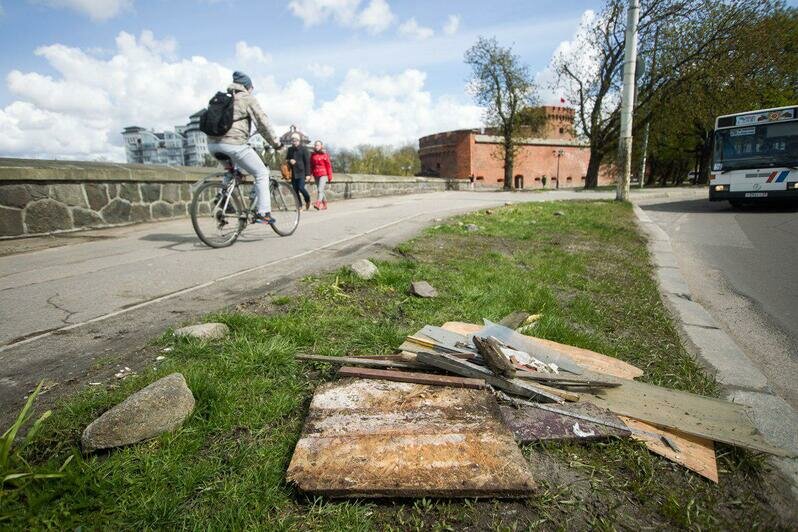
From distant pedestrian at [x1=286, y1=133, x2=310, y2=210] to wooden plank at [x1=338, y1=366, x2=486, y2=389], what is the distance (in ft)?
34.1

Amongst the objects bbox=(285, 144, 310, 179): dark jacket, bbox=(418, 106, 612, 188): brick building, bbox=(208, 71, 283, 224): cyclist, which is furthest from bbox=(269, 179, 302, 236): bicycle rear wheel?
bbox=(418, 106, 612, 188): brick building

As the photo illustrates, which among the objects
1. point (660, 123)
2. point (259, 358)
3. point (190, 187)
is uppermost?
point (660, 123)

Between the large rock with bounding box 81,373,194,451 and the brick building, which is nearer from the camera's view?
the large rock with bounding box 81,373,194,451

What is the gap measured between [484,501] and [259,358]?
1474 millimetres

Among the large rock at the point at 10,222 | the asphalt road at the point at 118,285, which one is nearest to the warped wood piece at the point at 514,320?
the asphalt road at the point at 118,285

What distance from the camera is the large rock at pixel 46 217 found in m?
6.61

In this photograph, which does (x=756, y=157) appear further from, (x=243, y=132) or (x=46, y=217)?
(x=46, y=217)

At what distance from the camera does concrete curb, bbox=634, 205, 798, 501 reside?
196cm

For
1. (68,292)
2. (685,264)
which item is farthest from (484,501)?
(685,264)

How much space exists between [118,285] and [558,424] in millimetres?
4009

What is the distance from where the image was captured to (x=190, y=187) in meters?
9.61

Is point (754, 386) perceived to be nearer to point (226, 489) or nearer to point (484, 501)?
point (484, 501)

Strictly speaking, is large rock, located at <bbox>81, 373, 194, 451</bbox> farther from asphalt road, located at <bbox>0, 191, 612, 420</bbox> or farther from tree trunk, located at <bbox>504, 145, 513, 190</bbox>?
tree trunk, located at <bbox>504, 145, 513, 190</bbox>

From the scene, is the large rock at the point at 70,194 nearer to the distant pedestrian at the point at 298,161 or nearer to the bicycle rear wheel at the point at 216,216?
the bicycle rear wheel at the point at 216,216
